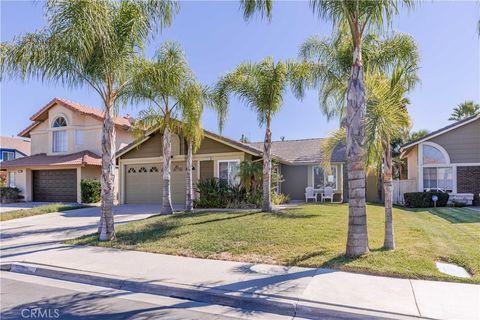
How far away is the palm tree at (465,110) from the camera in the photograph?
3053 centimetres

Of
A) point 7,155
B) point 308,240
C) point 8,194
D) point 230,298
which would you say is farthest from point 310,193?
point 7,155

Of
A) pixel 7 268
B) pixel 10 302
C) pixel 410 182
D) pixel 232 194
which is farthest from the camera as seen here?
pixel 410 182

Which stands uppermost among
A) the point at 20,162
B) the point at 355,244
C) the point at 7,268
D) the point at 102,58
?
the point at 102,58

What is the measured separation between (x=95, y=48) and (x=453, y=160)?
1833 centimetres

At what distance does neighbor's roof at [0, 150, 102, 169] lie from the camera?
23.6m

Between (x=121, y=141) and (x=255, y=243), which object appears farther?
(x=121, y=141)

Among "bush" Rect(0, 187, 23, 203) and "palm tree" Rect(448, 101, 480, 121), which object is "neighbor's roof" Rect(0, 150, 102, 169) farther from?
"palm tree" Rect(448, 101, 480, 121)

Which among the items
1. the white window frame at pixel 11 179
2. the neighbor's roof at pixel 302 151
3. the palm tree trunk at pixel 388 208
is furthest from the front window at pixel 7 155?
the palm tree trunk at pixel 388 208

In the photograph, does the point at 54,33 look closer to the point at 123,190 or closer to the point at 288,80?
the point at 288,80

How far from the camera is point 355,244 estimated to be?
746cm

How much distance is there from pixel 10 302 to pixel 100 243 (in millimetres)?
4229

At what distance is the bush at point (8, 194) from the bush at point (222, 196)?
1600 centimetres

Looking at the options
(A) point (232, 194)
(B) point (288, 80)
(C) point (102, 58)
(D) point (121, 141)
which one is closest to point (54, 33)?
(C) point (102, 58)

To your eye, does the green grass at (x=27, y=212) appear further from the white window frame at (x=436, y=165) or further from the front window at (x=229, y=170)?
the white window frame at (x=436, y=165)
